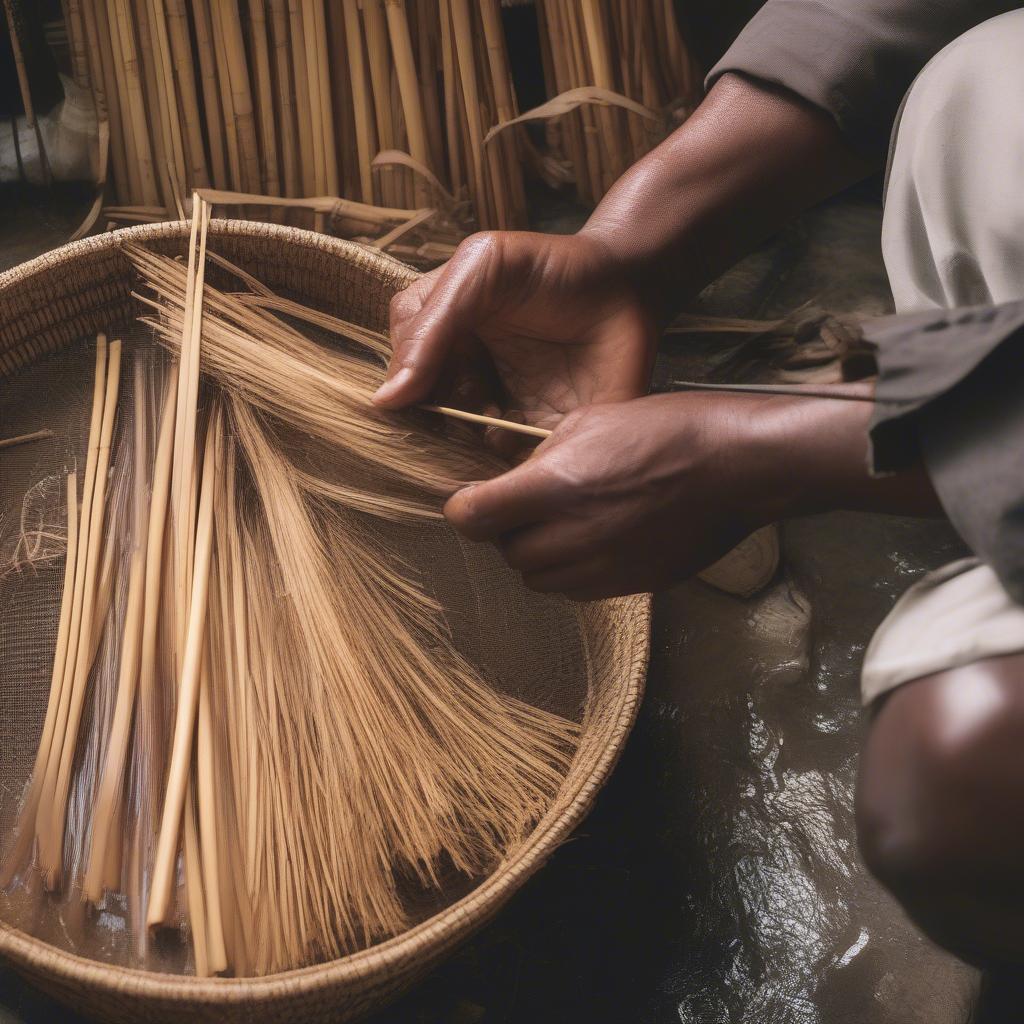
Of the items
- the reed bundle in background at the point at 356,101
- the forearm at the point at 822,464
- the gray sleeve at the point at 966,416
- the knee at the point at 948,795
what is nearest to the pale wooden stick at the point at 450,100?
the reed bundle in background at the point at 356,101

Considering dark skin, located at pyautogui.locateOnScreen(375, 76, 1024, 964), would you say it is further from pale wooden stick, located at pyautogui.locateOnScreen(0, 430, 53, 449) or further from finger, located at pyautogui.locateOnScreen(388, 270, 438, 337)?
pale wooden stick, located at pyautogui.locateOnScreen(0, 430, 53, 449)

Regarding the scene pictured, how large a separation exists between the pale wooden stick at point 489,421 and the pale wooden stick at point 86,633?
418 mm

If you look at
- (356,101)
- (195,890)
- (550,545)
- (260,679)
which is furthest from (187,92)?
(195,890)

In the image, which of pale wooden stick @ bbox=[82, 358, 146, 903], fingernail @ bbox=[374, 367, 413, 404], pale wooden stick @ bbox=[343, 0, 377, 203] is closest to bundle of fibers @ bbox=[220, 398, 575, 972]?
pale wooden stick @ bbox=[82, 358, 146, 903]

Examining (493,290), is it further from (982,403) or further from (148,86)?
(148,86)

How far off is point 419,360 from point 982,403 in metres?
0.55

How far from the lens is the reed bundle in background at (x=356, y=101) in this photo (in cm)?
168

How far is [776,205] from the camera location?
1.34 m

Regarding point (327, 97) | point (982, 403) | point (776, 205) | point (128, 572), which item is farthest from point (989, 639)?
point (327, 97)

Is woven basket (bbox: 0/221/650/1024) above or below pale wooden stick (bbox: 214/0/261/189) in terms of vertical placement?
below

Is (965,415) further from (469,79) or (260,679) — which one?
(469,79)

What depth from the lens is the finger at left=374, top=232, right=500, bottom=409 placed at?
3.73 ft

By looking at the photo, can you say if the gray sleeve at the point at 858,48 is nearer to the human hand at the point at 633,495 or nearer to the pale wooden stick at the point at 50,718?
the human hand at the point at 633,495

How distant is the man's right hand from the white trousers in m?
0.31
